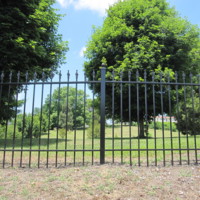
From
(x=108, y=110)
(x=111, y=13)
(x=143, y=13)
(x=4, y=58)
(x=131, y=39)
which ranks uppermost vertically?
(x=111, y=13)

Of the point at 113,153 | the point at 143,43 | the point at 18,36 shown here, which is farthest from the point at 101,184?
the point at 143,43

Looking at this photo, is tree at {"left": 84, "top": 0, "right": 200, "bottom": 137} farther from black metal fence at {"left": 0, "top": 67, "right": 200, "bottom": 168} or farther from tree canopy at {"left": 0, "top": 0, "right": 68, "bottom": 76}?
tree canopy at {"left": 0, "top": 0, "right": 68, "bottom": 76}

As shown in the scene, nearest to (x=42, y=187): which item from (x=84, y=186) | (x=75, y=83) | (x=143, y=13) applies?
(x=84, y=186)

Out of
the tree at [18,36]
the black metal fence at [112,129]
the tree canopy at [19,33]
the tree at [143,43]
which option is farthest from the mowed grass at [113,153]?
the tree at [143,43]

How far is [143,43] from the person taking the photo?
12.9m

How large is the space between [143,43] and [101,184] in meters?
11.4

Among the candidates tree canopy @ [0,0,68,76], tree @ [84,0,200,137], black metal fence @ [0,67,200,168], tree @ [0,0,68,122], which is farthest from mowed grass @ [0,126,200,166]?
tree @ [84,0,200,137]

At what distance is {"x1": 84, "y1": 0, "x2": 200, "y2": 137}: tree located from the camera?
12961mm

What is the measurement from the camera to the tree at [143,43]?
510 inches

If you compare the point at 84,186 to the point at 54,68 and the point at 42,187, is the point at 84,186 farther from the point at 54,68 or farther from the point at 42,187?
the point at 54,68

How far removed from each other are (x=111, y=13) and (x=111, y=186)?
49.3ft

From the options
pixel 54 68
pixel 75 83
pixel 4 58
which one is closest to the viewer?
pixel 75 83

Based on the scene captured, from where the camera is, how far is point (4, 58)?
841 cm

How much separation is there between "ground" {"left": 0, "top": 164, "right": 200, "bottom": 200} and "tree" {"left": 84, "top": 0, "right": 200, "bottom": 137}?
9.26 m
